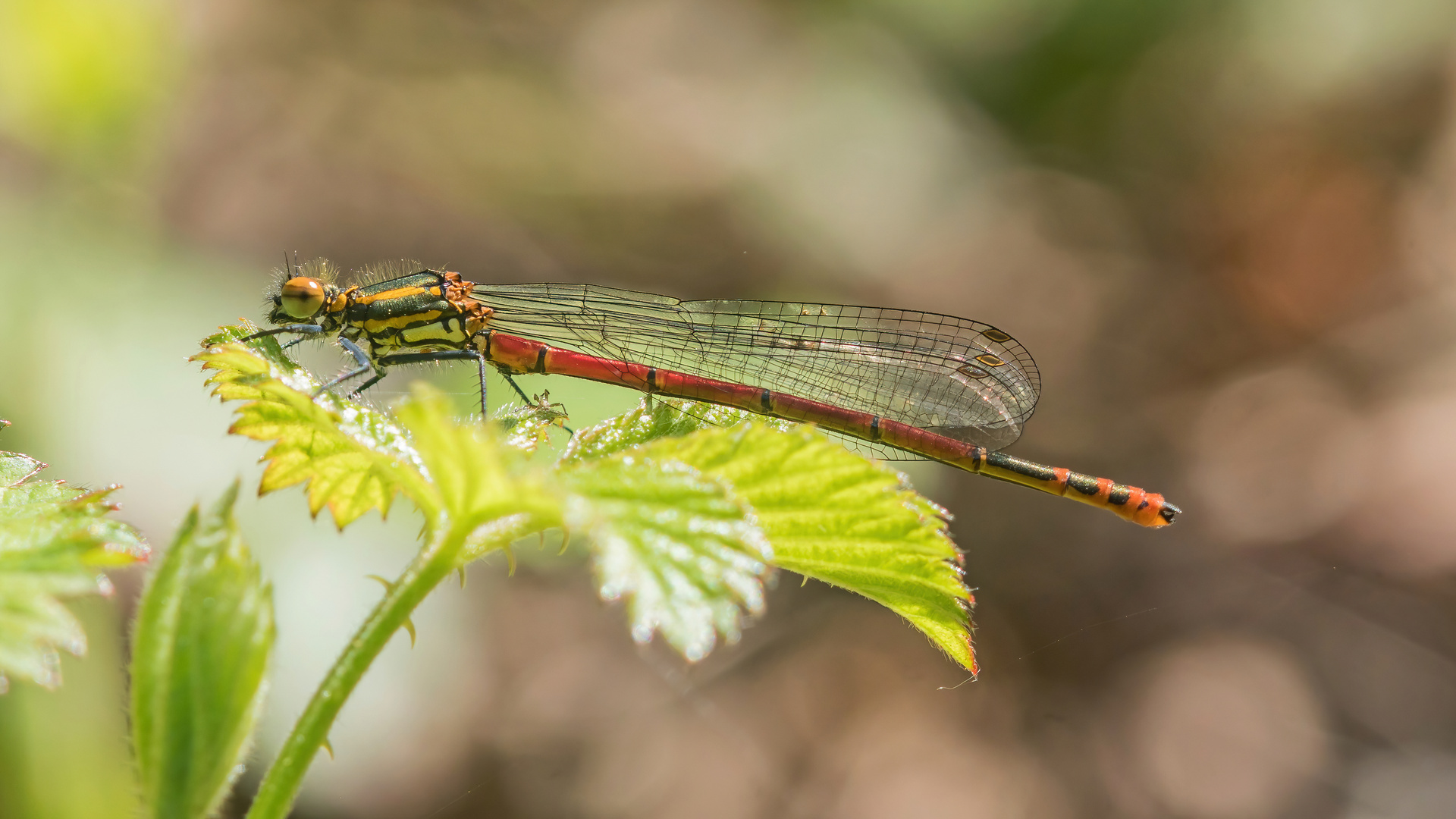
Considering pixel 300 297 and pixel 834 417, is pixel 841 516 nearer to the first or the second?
pixel 834 417

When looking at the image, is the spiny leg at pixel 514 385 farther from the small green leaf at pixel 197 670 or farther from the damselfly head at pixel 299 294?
the small green leaf at pixel 197 670

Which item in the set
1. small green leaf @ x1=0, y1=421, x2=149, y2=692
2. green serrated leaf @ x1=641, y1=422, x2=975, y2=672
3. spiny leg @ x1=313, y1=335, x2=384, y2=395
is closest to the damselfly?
spiny leg @ x1=313, y1=335, x2=384, y2=395

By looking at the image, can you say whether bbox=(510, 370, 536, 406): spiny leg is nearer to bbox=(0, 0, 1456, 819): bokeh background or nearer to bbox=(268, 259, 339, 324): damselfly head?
bbox=(0, 0, 1456, 819): bokeh background

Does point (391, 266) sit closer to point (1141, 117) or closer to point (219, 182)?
point (219, 182)

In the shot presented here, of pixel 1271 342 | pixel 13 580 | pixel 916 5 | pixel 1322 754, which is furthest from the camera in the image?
pixel 916 5

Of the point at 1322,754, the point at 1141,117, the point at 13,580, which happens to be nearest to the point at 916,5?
the point at 1141,117

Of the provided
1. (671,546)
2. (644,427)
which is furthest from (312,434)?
(671,546)

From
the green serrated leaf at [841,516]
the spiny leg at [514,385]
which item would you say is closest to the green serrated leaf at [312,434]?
the green serrated leaf at [841,516]
